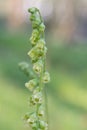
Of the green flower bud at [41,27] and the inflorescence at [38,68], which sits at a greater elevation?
the green flower bud at [41,27]

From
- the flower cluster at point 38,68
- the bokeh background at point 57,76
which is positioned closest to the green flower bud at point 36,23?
the flower cluster at point 38,68

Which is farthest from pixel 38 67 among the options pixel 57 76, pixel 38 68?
pixel 57 76

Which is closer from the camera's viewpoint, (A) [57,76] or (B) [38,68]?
(B) [38,68]

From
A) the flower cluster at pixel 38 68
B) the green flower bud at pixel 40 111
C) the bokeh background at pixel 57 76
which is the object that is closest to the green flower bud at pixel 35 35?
the flower cluster at pixel 38 68

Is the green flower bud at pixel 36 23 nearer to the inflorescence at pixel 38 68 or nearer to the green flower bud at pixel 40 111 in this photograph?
the inflorescence at pixel 38 68

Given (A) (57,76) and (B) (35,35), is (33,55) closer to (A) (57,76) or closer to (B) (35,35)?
(B) (35,35)

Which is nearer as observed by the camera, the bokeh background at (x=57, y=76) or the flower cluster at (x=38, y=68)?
the flower cluster at (x=38, y=68)

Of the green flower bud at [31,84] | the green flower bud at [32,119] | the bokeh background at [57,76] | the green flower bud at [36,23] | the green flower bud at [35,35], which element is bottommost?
the green flower bud at [32,119]

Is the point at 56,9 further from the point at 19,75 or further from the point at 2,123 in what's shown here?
the point at 2,123

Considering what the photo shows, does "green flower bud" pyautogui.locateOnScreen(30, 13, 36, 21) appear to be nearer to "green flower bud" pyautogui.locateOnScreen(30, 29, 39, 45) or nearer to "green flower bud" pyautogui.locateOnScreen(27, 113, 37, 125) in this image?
"green flower bud" pyautogui.locateOnScreen(30, 29, 39, 45)
